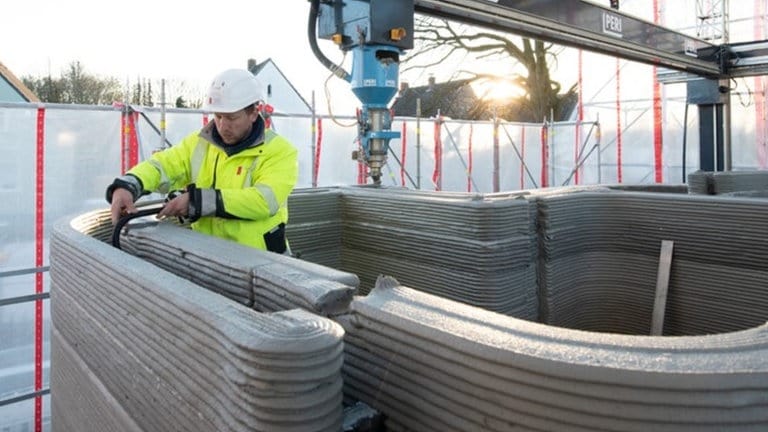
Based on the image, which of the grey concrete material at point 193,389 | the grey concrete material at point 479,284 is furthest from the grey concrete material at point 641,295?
the grey concrete material at point 193,389

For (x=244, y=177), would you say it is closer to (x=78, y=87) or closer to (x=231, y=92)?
(x=231, y=92)

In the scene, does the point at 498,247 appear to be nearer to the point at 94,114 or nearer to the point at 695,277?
the point at 695,277

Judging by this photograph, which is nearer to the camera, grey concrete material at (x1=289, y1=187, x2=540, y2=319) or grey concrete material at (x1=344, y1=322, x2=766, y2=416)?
grey concrete material at (x1=344, y1=322, x2=766, y2=416)

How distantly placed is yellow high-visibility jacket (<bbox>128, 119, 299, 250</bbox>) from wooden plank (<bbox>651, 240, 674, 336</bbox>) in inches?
104

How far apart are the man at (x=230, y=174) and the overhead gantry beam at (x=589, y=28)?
7.20ft

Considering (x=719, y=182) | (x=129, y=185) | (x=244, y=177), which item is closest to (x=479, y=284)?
(x=244, y=177)

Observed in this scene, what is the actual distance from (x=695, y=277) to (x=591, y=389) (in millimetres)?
3426

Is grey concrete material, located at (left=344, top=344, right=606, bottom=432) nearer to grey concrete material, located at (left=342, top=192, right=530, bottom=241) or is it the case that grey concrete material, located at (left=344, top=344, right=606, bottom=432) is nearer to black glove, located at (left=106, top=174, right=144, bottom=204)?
black glove, located at (left=106, top=174, right=144, bottom=204)

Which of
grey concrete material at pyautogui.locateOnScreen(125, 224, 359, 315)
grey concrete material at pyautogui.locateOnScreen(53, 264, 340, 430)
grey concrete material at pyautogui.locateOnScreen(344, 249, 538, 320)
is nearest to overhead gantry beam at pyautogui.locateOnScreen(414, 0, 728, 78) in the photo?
grey concrete material at pyautogui.locateOnScreen(344, 249, 538, 320)

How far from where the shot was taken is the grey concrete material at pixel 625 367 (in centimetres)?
107

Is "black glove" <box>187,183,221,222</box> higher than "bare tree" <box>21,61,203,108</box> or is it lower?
lower

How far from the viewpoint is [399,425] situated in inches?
56.4

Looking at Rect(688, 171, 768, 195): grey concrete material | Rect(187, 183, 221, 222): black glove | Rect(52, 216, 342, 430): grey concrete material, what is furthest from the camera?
Rect(688, 171, 768, 195): grey concrete material

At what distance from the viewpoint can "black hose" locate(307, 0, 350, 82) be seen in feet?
15.8
